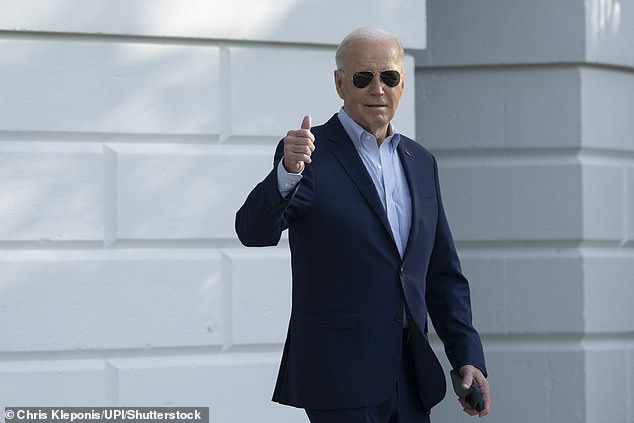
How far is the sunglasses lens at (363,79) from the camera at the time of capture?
3.68 m

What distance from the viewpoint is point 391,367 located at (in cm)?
363

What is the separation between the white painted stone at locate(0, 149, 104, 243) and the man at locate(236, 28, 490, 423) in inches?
67.0

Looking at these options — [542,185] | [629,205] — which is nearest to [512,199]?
[542,185]

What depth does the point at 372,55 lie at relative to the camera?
12.1ft

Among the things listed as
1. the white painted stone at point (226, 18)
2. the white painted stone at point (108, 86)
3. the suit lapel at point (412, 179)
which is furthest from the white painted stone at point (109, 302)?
the suit lapel at point (412, 179)

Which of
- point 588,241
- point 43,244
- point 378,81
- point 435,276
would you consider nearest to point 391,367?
point 435,276

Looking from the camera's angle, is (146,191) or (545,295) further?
(545,295)

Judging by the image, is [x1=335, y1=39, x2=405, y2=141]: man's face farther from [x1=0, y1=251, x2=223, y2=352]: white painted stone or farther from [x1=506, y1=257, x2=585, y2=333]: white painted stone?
[x1=506, y1=257, x2=585, y2=333]: white painted stone

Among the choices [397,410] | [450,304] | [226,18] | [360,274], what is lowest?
[397,410]

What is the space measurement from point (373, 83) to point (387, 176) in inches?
11.3

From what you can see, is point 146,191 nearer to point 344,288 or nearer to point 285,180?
point 344,288

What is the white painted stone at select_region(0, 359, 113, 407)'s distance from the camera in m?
5.12

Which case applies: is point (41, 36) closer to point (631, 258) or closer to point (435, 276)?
point (435, 276)

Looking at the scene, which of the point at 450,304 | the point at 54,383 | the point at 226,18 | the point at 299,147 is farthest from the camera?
the point at 226,18
